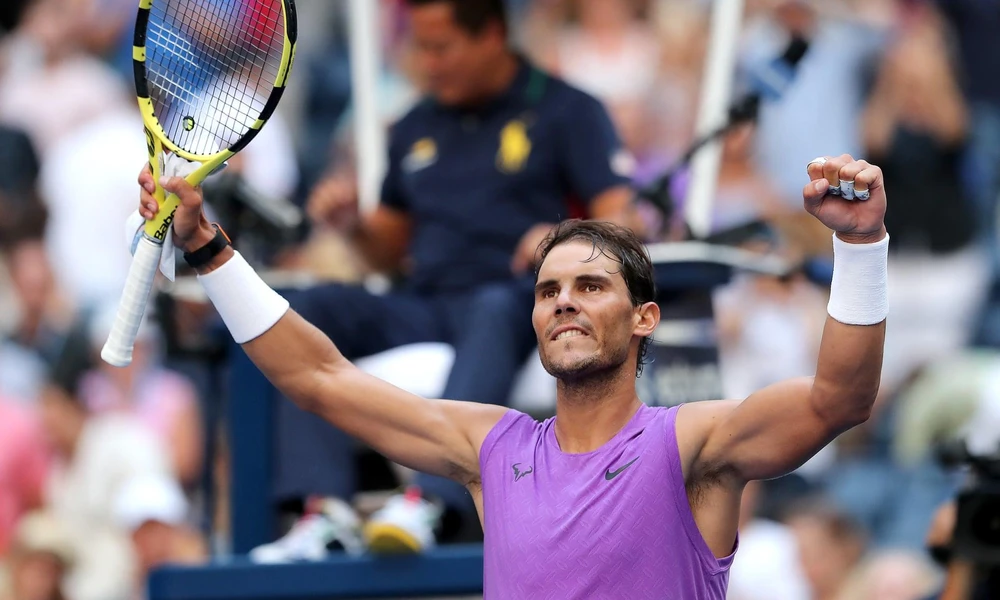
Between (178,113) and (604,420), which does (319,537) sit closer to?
(178,113)

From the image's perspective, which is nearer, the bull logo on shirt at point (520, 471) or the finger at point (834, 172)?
the finger at point (834, 172)

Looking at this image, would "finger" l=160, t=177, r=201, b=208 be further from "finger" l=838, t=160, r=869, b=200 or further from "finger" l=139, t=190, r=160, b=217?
"finger" l=838, t=160, r=869, b=200

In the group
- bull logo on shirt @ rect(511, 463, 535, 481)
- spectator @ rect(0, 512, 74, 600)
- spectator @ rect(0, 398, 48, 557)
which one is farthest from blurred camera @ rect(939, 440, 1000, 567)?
spectator @ rect(0, 398, 48, 557)

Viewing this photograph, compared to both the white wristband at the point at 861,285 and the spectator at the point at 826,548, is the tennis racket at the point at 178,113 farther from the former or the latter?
the spectator at the point at 826,548

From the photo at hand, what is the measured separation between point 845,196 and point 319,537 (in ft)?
7.78

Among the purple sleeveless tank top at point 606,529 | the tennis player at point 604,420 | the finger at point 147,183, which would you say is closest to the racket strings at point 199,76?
the finger at point 147,183

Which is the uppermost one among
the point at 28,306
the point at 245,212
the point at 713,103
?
the point at 28,306

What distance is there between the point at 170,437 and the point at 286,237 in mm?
2315

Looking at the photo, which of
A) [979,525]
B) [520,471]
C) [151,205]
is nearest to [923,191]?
[979,525]

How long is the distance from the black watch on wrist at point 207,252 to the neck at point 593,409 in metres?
0.80

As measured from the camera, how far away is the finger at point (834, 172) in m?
2.88

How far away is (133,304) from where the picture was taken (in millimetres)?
3350

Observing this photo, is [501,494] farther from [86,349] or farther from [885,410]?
[86,349]

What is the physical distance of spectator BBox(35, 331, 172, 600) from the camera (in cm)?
699
